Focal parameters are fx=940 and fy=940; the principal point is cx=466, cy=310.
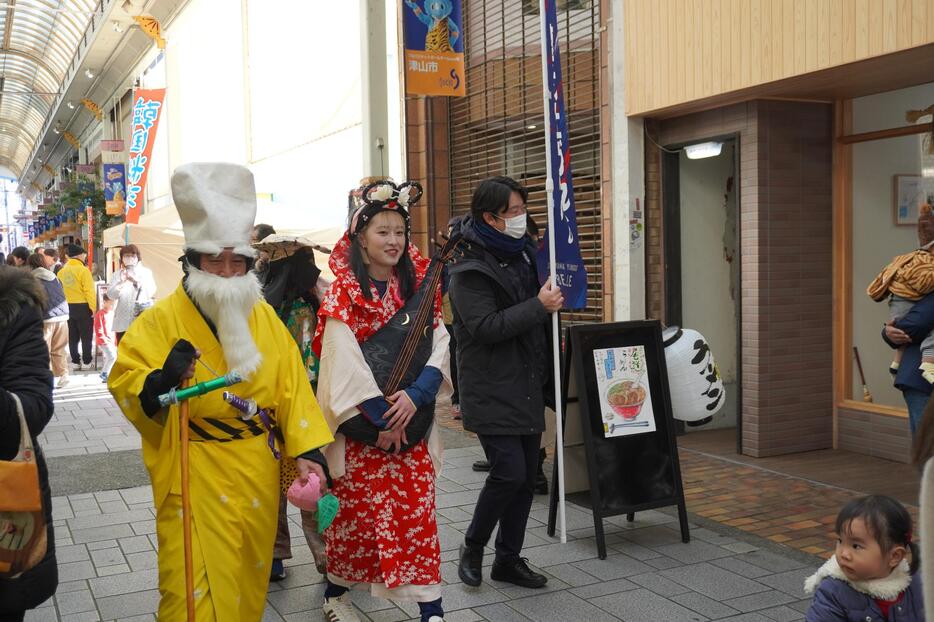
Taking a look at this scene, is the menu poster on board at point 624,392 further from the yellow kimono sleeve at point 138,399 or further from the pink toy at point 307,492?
the yellow kimono sleeve at point 138,399

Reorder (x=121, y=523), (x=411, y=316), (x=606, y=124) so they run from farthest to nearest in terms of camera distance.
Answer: (x=606, y=124) < (x=121, y=523) < (x=411, y=316)

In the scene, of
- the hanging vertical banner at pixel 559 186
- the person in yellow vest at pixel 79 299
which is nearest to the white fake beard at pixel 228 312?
the hanging vertical banner at pixel 559 186

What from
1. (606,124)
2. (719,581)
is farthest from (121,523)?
(606,124)

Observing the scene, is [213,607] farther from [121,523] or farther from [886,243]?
[886,243]

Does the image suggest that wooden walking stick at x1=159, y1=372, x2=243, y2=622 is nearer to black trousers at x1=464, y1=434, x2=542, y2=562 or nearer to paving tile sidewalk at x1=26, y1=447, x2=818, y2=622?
paving tile sidewalk at x1=26, y1=447, x2=818, y2=622

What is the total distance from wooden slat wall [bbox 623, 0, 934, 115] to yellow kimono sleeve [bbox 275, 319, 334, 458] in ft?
13.8

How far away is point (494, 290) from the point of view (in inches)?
180

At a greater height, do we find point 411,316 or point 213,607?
point 411,316

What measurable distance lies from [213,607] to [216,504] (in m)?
0.33

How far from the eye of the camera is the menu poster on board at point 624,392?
5.27 m

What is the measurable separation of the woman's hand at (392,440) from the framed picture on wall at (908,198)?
16.4ft

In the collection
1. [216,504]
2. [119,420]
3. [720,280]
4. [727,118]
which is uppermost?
[727,118]

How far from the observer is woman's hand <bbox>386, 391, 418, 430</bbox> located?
12.7 feet

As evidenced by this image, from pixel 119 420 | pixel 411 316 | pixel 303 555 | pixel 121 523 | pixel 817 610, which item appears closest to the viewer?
pixel 817 610
